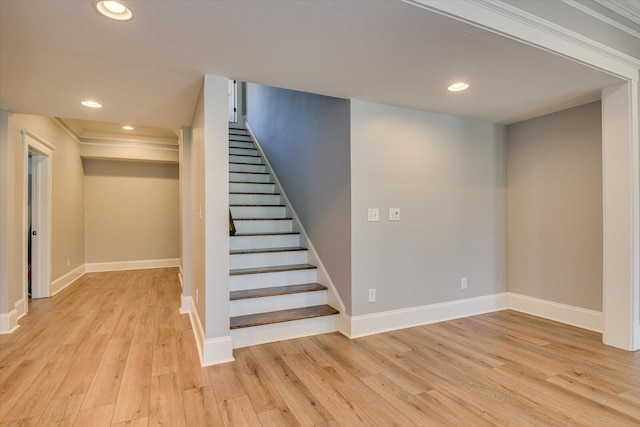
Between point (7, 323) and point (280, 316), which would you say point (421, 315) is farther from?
point (7, 323)

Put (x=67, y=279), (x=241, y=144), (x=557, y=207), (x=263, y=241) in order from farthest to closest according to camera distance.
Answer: (x=241, y=144)
(x=67, y=279)
(x=263, y=241)
(x=557, y=207)

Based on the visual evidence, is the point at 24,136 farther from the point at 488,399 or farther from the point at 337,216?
the point at 488,399

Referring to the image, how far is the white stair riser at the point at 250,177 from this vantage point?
490cm

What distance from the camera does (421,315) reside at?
332 cm

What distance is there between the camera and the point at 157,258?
675cm

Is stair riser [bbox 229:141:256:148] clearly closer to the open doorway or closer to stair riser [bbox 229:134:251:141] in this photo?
stair riser [bbox 229:134:251:141]

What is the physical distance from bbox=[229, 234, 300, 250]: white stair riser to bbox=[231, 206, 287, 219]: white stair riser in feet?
1.79

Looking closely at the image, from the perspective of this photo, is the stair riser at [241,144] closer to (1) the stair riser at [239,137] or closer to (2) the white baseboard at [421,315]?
(1) the stair riser at [239,137]

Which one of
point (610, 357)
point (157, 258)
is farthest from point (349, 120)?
point (157, 258)

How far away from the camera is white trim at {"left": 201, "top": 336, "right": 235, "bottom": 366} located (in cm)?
247

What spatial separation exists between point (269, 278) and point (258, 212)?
125 cm

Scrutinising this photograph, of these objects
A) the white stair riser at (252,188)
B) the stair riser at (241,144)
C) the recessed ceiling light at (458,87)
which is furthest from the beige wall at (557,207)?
the stair riser at (241,144)

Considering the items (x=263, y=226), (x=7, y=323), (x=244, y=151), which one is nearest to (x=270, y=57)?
(x=263, y=226)

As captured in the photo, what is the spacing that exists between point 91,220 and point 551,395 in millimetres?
7198
